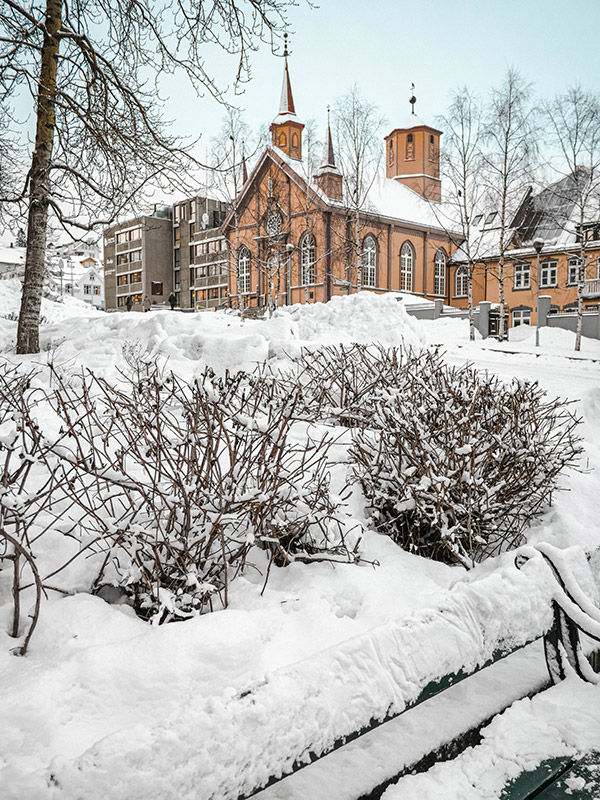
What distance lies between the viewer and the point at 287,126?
4019 cm

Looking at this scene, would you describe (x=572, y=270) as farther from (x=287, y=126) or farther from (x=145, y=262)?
(x=145, y=262)

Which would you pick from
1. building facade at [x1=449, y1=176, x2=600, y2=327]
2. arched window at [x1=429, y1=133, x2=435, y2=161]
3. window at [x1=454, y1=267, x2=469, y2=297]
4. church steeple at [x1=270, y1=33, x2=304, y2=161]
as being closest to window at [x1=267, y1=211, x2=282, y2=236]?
church steeple at [x1=270, y1=33, x2=304, y2=161]

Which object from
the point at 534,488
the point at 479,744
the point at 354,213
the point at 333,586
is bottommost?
the point at 479,744

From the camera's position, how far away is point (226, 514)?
246 cm

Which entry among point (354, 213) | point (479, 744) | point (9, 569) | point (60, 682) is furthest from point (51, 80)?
point (354, 213)

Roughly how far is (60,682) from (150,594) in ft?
2.06

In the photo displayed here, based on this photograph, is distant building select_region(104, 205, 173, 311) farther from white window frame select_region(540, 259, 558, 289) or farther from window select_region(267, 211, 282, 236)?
white window frame select_region(540, 259, 558, 289)

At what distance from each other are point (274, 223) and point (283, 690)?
37346mm

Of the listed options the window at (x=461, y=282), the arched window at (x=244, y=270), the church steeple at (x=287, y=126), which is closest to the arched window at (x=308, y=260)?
the arched window at (x=244, y=270)

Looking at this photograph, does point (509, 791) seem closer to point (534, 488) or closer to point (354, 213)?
point (534, 488)

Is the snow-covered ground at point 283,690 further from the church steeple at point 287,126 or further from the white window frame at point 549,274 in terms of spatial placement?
the church steeple at point 287,126

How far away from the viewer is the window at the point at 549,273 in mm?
34969

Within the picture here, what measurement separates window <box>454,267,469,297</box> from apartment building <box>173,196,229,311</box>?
2150 centimetres

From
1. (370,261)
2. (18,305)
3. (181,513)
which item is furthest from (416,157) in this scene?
(181,513)
